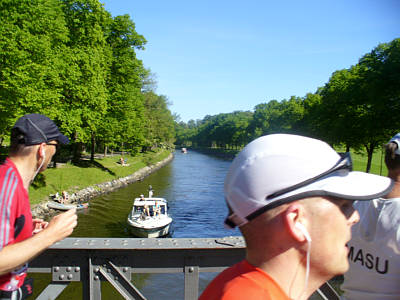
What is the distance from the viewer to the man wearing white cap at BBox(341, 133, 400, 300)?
1.89 meters

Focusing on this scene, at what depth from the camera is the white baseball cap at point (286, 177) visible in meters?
1.13

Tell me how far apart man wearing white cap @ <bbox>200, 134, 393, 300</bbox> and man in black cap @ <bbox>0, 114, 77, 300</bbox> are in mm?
973

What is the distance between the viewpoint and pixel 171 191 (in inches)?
1428

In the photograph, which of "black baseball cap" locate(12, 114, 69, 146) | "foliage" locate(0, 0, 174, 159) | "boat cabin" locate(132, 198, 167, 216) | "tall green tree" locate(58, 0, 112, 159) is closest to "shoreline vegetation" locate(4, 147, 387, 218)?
"foliage" locate(0, 0, 174, 159)

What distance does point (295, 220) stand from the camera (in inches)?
45.4

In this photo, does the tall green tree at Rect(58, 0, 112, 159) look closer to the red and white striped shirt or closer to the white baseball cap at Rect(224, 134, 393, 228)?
the red and white striped shirt

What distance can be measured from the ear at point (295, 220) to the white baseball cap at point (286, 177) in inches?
1.2

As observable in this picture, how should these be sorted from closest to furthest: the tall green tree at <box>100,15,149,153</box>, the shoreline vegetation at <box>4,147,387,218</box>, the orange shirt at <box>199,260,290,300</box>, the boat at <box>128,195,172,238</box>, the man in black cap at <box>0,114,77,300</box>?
the orange shirt at <box>199,260,290,300</box>, the man in black cap at <box>0,114,77,300</box>, the boat at <box>128,195,172,238</box>, the shoreline vegetation at <box>4,147,387,218</box>, the tall green tree at <box>100,15,149,153</box>

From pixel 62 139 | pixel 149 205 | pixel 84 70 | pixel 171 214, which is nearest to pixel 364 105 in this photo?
pixel 171 214

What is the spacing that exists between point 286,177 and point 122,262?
1.94 meters

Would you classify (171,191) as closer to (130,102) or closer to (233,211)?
(130,102)

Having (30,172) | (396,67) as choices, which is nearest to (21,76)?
(30,172)

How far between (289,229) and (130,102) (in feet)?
108

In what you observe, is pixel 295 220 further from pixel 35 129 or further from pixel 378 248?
pixel 35 129
